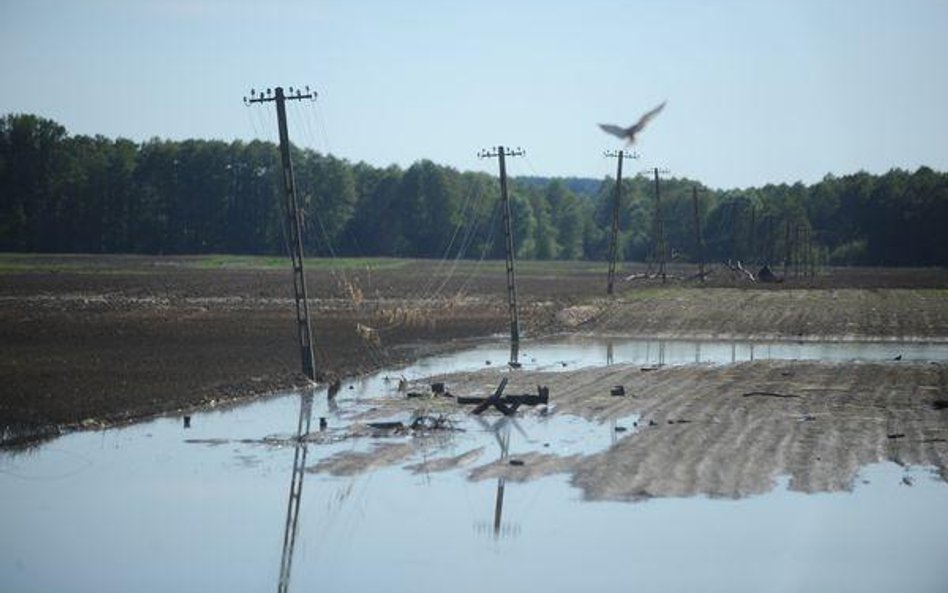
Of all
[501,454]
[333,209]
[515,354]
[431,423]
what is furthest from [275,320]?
[333,209]

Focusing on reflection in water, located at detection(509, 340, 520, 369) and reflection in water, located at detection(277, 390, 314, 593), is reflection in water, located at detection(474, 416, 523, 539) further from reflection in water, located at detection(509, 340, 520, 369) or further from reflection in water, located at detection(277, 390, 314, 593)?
reflection in water, located at detection(509, 340, 520, 369)

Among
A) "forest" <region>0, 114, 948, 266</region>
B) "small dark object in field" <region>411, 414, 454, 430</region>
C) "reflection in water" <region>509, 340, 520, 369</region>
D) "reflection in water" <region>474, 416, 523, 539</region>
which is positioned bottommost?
"reflection in water" <region>509, 340, 520, 369</region>

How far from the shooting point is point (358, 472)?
2298 cm

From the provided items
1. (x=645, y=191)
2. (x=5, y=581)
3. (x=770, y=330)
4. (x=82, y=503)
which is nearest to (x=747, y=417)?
(x=82, y=503)

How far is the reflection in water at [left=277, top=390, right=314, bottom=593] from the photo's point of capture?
17062 millimetres

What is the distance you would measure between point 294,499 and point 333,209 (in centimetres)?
13124

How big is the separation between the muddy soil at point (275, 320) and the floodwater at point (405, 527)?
4119mm

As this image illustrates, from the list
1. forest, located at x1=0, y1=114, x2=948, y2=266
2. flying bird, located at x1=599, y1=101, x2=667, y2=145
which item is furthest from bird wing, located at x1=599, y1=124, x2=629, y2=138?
forest, located at x1=0, y1=114, x2=948, y2=266

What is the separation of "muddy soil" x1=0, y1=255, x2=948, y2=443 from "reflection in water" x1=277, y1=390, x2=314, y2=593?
118 inches

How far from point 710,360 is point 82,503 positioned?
26240 millimetres

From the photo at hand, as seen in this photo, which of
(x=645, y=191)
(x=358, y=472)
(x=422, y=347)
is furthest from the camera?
(x=645, y=191)

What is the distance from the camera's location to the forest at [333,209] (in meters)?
137

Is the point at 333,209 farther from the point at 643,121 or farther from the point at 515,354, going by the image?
the point at 643,121

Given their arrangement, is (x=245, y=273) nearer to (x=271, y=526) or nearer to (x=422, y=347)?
(x=422, y=347)
